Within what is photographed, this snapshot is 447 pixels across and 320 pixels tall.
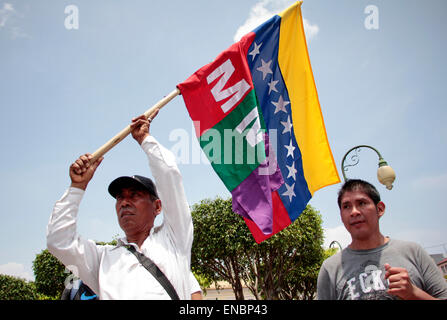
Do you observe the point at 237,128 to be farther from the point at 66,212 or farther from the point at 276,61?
the point at 66,212

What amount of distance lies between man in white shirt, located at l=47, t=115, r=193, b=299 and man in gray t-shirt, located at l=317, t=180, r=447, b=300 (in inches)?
43.2

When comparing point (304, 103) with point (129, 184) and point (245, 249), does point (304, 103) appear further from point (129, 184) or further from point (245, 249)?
point (245, 249)

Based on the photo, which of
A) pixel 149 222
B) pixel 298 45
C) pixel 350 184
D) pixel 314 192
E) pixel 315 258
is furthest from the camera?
pixel 315 258

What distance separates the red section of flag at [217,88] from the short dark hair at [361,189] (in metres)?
1.58

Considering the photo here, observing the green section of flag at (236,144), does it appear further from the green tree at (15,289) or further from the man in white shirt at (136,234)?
the green tree at (15,289)

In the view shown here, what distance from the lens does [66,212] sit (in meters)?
2.12

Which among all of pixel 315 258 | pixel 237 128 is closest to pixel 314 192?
pixel 237 128

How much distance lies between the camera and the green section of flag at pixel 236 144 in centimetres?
359

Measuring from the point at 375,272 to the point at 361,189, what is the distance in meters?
0.62

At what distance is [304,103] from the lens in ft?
14.4

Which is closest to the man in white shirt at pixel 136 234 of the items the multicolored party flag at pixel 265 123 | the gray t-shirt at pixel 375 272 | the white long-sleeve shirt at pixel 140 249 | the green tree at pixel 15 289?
the white long-sleeve shirt at pixel 140 249

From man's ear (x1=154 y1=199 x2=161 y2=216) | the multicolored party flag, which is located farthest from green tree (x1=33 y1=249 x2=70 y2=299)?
man's ear (x1=154 y1=199 x2=161 y2=216)

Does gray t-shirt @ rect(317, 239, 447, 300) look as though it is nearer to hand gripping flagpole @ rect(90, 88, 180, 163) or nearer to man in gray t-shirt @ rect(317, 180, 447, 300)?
man in gray t-shirt @ rect(317, 180, 447, 300)
